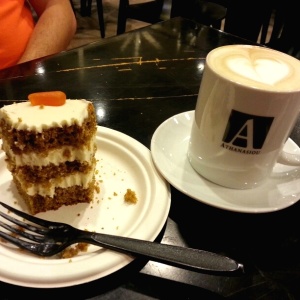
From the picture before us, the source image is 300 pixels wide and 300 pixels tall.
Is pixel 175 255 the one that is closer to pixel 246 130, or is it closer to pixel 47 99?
pixel 246 130

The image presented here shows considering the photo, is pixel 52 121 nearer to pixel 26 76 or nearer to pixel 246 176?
pixel 246 176

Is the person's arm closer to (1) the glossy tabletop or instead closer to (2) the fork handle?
(1) the glossy tabletop

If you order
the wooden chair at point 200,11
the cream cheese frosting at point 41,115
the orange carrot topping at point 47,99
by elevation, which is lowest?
the wooden chair at point 200,11

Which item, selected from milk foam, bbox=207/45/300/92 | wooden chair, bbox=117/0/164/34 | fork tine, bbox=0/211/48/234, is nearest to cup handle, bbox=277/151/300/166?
milk foam, bbox=207/45/300/92

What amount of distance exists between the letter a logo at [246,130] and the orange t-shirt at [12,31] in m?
1.05

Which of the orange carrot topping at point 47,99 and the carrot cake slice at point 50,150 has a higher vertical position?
the orange carrot topping at point 47,99

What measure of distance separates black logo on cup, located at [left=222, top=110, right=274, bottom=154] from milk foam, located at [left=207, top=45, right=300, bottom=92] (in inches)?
2.7

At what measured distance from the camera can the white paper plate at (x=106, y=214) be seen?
531 mm

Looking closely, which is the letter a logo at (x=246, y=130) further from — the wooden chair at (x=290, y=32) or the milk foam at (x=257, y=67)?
the wooden chair at (x=290, y=32)

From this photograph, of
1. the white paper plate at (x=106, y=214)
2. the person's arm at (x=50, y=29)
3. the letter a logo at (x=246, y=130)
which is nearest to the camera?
the white paper plate at (x=106, y=214)

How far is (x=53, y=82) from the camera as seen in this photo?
44.9 inches

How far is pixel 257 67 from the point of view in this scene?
0.69 meters

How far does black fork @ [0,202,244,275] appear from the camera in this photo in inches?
21.2

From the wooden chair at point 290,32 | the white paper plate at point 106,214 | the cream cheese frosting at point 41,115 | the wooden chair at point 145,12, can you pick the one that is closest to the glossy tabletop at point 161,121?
the white paper plate at point 106,214
